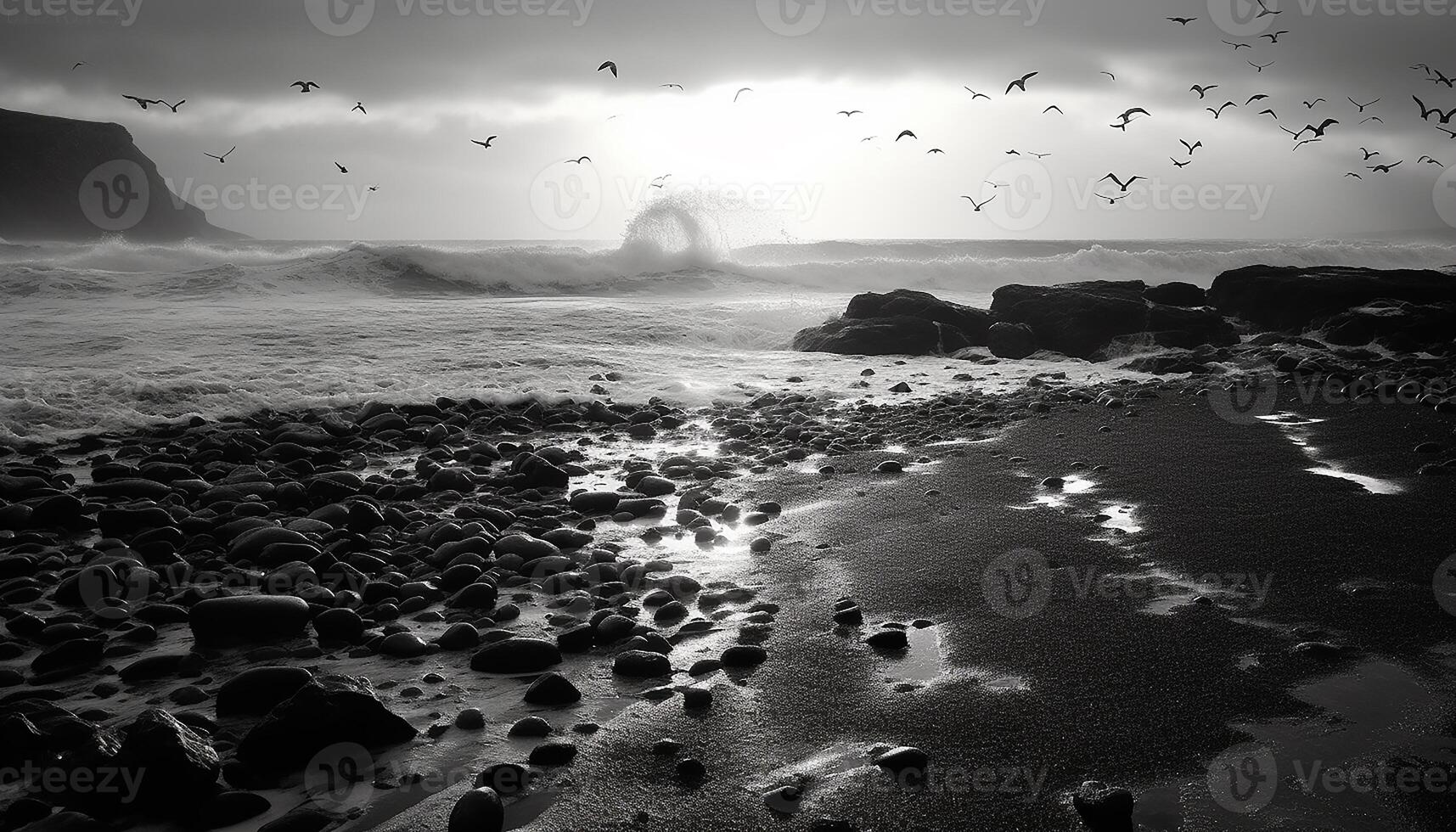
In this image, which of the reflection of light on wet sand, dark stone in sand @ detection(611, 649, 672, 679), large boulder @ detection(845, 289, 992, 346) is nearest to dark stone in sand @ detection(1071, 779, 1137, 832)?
dark stone in sand @ detection(611, 649, 672, 679)

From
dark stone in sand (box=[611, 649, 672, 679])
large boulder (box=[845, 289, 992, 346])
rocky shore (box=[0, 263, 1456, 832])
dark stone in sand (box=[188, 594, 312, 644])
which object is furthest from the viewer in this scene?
large boulder (box=[845, 289, 992, 346])

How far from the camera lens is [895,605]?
4.55 metres

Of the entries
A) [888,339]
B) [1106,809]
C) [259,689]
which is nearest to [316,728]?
[259,689]

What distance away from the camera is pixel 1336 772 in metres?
2.75

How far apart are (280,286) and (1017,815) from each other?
23.4 m

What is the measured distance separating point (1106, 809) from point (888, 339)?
14318 mm

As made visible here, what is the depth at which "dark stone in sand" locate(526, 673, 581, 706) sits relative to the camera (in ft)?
11.7

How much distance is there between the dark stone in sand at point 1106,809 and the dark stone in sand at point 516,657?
7.65ft

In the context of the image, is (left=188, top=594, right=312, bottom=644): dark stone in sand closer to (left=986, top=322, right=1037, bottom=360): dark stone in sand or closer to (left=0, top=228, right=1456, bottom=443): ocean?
(left=0, top=228, right=1456, bottom=443): ocean

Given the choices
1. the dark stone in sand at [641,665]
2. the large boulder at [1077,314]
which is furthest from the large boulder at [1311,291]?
the dark stone in sand at [641,665]

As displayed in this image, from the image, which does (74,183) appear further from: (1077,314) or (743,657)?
(743,657)

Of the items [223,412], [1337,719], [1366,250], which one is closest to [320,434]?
[223,412]

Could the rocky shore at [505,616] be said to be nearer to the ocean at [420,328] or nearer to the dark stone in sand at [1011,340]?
the ocean at [420,328]

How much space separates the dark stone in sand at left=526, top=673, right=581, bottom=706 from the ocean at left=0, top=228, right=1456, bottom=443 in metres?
8.17
